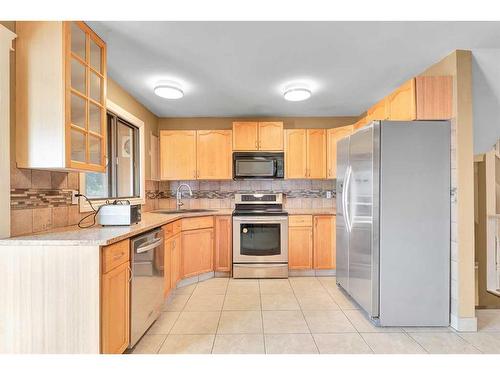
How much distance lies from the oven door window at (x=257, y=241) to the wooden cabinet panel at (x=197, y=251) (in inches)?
17.2

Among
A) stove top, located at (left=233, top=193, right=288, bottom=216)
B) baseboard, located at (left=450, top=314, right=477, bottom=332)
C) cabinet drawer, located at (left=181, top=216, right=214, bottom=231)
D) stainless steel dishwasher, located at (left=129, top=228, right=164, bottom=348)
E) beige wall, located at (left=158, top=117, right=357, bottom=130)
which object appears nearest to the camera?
stainless steel dishwasher, located at (left=129, top=228, right=164, bottom=348)

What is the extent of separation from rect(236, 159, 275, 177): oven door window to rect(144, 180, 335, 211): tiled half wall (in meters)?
0.40

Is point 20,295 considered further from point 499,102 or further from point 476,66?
point 499,102

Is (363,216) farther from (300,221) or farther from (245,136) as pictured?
(245,136)

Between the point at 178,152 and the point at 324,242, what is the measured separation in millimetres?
2487

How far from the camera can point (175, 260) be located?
117 inches

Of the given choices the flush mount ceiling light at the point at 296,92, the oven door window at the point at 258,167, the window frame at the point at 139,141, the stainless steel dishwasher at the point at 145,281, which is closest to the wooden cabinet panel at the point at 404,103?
the flush mount ceiling light at the point at 296,92

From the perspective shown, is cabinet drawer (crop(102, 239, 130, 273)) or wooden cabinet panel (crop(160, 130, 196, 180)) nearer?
cabinet drawer (crop(102, 239, 130, 273))

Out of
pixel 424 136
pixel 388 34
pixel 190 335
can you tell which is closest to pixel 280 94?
pixel 388 34

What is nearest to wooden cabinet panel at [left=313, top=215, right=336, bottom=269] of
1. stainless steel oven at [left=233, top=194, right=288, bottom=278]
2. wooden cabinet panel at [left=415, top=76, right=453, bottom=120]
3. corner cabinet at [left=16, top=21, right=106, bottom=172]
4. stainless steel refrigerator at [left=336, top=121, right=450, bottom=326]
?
stainless steel oven at [left=233, top=194, right=288, bottom=278]

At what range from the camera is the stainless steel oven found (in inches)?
141

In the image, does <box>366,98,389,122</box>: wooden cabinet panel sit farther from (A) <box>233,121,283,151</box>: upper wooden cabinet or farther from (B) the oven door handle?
(B) the oven door handle

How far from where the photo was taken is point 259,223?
11.8 ft
